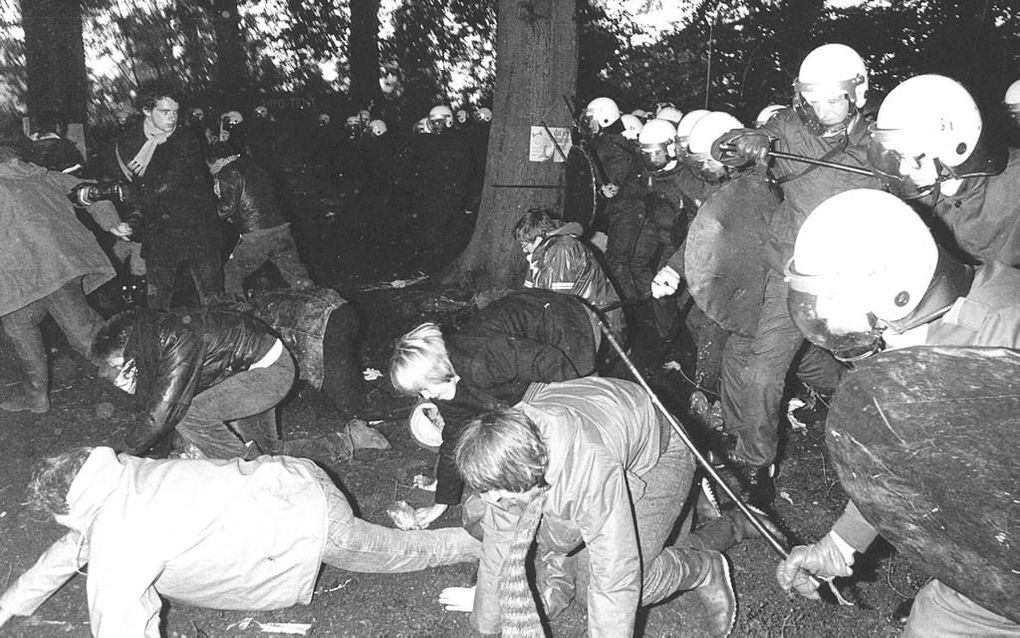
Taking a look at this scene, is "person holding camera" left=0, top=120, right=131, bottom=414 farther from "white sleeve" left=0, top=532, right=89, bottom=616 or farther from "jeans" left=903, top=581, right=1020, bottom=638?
"jeans" left=903, top=581, right=1020, bottom=638

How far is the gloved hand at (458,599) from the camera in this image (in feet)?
9.79

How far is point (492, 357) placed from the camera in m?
2.98

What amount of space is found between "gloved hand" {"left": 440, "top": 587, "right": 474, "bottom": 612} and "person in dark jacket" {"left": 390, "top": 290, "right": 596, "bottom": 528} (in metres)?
0.52

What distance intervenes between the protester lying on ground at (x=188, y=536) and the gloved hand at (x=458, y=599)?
0.79ft

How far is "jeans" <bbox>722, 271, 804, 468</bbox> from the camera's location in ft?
11.5

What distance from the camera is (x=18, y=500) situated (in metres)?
3.82

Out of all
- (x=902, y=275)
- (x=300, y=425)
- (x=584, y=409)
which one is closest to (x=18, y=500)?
(x=300, y=425)

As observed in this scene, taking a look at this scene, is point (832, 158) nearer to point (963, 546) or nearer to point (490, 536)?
point (963, 546)

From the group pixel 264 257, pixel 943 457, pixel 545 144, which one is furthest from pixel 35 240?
pixel 943 457

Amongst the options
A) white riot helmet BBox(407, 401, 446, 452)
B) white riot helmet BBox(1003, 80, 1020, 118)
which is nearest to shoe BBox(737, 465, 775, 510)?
white riot helmet BBox(407, 401, 446, 452)

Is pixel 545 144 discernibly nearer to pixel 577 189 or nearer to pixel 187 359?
pixel 577 189

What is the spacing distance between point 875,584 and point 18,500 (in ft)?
14.4

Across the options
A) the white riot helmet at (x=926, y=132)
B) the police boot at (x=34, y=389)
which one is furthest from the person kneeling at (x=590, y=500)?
the police boot at (x=34, y=389)

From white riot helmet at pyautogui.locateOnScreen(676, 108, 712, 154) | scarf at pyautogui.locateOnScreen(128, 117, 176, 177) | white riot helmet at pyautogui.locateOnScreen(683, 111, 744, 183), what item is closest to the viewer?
white riot helmet at pyautogui.locateOnScreen(683, 111, 744, 183)
